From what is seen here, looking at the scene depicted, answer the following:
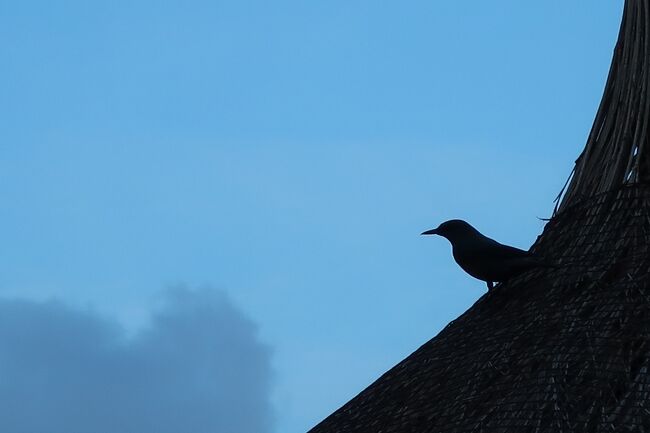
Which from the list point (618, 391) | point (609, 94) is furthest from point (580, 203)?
point (618, 391)

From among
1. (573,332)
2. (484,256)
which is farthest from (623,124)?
(573,332)

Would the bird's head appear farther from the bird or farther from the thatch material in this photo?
the thatch material

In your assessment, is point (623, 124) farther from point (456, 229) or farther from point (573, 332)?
point (573, 332)

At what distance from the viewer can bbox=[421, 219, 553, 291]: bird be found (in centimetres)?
636

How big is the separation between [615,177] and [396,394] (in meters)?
1.33

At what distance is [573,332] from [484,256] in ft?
3.10

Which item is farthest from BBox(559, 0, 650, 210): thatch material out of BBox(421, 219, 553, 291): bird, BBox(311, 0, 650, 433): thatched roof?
BBox(421, 219, 553, 291): bird

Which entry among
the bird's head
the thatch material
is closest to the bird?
the bird's head

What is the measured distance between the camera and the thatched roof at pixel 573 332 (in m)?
5.21

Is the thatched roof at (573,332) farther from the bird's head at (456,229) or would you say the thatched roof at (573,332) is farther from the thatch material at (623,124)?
the bird's head at (456,229)

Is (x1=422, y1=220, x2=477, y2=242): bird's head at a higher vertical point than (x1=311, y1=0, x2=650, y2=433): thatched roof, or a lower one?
higher

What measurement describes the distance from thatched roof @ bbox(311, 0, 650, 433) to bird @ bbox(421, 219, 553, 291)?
0.06m

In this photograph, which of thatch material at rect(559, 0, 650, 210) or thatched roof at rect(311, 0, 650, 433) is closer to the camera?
thatched roof at rect(311, 0, 650, 433)

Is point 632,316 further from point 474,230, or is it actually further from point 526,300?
point 474,230
